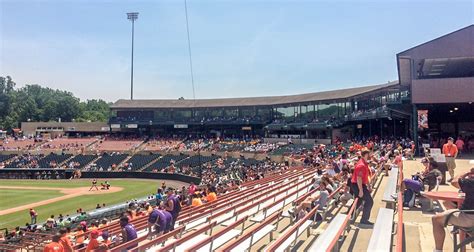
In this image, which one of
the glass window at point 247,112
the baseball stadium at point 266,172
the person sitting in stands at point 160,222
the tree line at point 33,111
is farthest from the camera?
the tree line at point 33,111

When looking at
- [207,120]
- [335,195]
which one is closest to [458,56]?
[335,195]

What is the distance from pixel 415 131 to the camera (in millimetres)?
29672

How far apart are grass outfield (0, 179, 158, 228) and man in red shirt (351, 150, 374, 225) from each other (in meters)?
23.0

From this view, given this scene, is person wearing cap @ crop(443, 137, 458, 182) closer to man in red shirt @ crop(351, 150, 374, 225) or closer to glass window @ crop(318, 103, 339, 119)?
man in red shirt @ crop(351, 150, 374, 225)

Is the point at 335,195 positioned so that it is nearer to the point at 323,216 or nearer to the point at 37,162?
the point at 323,216

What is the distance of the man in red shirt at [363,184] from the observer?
816 centimetres

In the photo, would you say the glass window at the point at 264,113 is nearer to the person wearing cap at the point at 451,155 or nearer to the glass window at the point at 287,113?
the glass window at the point at 287,113

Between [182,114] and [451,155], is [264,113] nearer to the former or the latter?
[182,114]

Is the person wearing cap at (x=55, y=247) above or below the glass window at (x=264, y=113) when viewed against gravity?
below

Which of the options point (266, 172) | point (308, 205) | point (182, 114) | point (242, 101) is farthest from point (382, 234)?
point (182, 114)

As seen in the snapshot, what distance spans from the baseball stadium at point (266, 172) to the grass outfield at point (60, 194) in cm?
19

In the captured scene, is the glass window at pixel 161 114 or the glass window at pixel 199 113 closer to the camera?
the glass window at pixel 199 113

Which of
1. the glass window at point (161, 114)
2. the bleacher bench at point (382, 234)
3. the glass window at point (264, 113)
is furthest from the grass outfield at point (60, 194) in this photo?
the glass window at point (264, 113)

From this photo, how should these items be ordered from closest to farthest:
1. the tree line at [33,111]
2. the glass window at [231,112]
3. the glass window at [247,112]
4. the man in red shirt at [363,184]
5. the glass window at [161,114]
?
1. the man in red shirt at [363,184]
2. the glass window at [247,112]
3. the glass window at [231,112]
4. the glass window at [161,114]
5. the tree line at [33,111]
